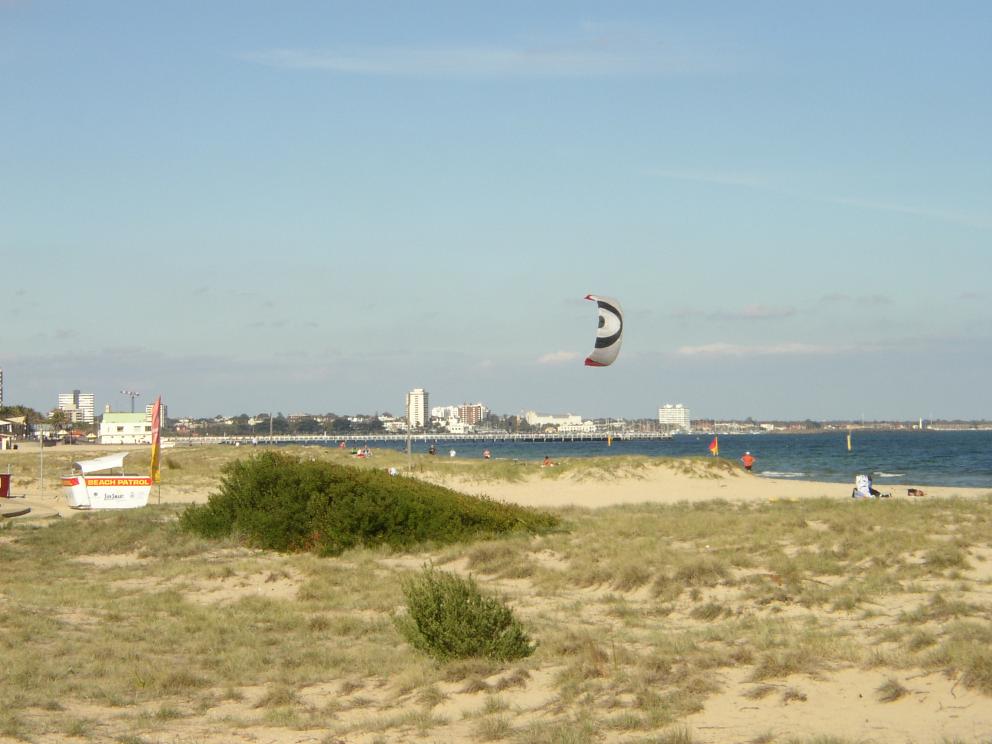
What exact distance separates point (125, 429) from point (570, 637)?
12943 cm

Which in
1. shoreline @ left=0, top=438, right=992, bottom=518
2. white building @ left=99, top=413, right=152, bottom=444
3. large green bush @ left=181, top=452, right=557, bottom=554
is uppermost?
white building @ left=99, top=413, right=152, bottom=444

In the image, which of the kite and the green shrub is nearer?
the green shrub

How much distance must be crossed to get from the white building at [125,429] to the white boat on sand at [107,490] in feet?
324

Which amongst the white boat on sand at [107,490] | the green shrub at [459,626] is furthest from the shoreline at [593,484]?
the green shrub at [459,626]

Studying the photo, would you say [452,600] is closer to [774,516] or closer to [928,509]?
[774,516]

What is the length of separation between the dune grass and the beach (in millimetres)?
42

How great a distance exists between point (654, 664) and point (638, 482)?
1592 inches

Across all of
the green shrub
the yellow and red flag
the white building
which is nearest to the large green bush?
the yellow and red flag

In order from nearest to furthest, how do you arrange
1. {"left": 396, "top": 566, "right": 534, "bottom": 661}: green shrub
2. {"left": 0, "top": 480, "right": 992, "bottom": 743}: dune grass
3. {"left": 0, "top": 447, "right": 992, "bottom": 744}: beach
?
{"left": 0, "top": 447, "right": 992, "bottom": 744}: beach, {"left": 0, "top": 480, "right": 992, "bottom": 743}: dune grass, {"left": 396, "top": 566, "right": 534, "bottom": 661}: green shrub

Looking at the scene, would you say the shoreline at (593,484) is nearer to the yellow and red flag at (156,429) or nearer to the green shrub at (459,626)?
the yellow and red flag at (156,429)

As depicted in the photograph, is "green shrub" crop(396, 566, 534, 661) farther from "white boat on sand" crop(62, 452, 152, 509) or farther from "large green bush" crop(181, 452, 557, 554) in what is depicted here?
"white boat on sand" crop(62, 452, 152, 509)

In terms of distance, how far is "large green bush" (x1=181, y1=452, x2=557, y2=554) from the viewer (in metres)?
22.2

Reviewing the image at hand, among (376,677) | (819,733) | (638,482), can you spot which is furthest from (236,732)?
(638,482)

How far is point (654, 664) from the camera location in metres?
10.2
